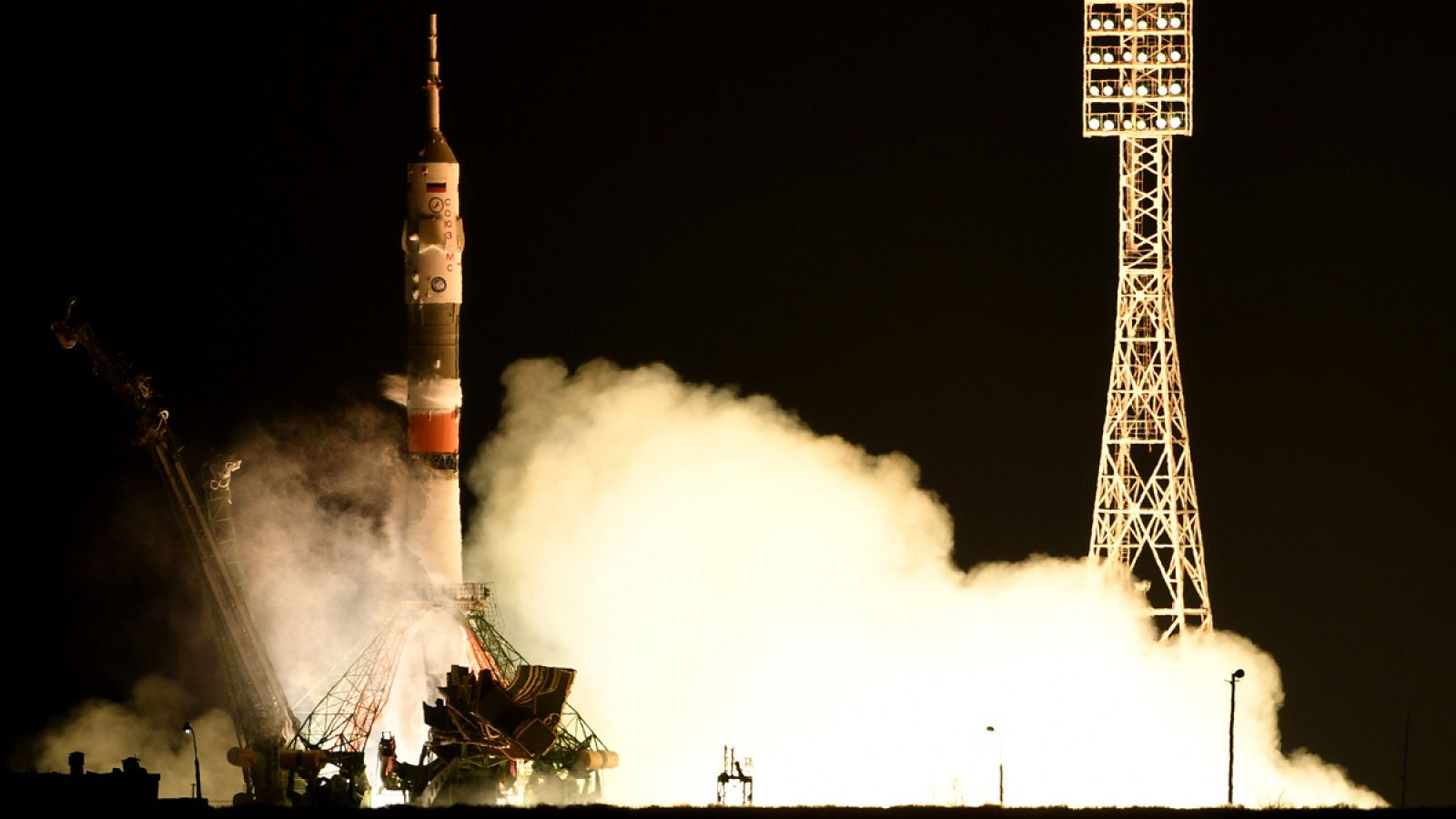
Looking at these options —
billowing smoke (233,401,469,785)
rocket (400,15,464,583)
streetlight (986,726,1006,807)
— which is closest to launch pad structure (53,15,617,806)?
rocket (400,15,464,583)

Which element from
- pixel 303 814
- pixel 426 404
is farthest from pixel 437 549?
pixel 303 814

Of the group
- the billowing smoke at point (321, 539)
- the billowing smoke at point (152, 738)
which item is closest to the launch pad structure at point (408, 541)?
the billowing smoke at point (321, 539)

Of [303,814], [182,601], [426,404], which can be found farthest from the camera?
[182,601]

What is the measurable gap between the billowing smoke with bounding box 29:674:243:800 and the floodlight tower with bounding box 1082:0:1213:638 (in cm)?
1713

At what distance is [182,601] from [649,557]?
11458mm

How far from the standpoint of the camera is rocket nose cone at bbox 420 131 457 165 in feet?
205

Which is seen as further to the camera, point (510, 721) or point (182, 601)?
point (182, 601)

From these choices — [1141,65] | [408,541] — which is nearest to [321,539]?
[408,541]

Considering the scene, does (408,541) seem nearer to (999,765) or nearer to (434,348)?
(434,348)

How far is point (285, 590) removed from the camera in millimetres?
66000

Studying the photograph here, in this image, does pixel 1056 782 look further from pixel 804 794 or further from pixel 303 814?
pixel 303 814

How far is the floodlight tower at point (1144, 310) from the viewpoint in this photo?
2394 inches

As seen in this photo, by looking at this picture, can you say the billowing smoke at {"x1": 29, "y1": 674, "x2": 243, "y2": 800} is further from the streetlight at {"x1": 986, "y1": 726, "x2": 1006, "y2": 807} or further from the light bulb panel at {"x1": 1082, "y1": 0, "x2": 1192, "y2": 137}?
the light bulb panel at {"x1": 1082, "y1": 0, "x2": 1192, "y2": 137}

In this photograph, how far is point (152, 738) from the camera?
Answer: 225ft
